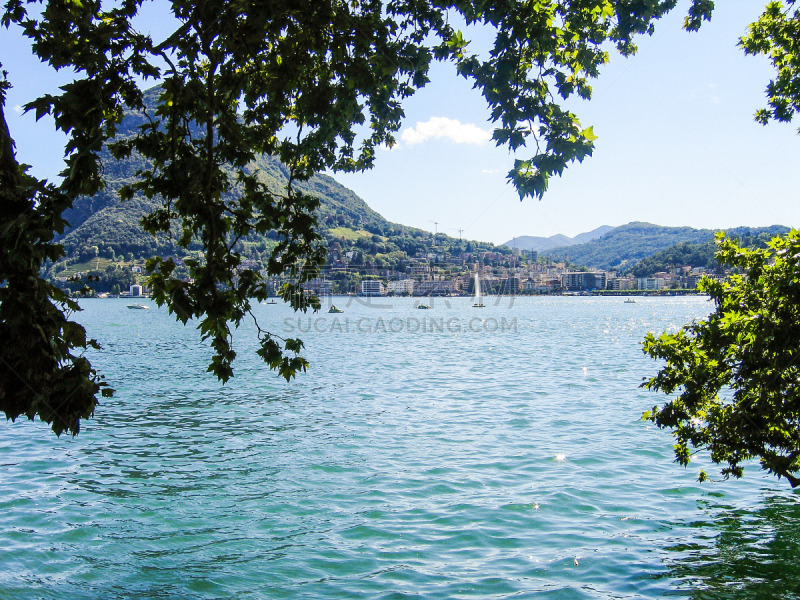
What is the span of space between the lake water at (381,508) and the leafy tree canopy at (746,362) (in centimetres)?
167

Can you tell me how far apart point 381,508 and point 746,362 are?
5716mm

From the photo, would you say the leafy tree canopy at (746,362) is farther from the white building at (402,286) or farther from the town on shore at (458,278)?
the white building at (402,286)

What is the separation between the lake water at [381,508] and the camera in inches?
266

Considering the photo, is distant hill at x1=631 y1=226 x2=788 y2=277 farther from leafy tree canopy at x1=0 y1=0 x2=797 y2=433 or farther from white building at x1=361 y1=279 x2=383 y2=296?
leafy tree canopy at x1=0 y1=0 x2=797 y2=433

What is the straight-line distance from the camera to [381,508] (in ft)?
29.8

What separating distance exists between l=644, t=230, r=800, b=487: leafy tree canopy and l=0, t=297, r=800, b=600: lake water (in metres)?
1.67

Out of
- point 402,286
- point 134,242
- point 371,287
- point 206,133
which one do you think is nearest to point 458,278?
point 402,286

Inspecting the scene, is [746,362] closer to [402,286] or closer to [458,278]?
[402,286]

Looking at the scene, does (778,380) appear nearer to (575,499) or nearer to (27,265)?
(575,499)

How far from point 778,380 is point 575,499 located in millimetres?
4315

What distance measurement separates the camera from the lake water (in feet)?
22.2

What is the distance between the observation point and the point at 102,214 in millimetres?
180500

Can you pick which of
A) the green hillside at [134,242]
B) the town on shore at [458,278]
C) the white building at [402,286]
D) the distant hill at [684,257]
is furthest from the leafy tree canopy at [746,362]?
the white building at [402,286]

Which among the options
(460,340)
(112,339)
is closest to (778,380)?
(460,340)
